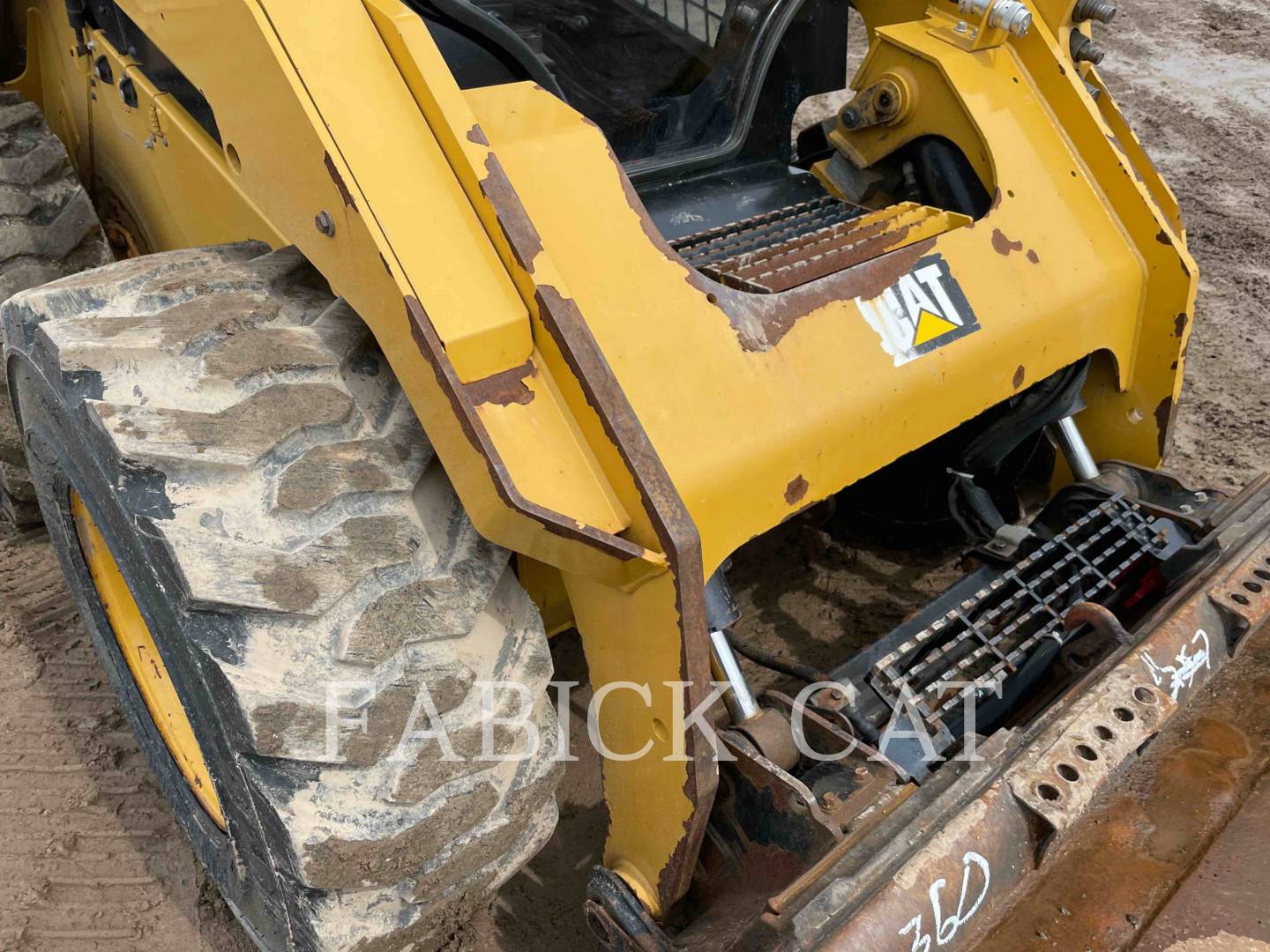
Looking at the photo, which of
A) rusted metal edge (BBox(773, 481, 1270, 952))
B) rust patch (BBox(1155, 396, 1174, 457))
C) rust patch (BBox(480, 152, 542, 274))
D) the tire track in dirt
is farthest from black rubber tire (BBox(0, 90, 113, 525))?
rust patch (BBox(1155, 396, 1174, 457))

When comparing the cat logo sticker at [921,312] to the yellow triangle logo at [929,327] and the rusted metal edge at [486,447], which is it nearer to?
the yellow triangle logo at [929,327]

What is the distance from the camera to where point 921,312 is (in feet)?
5.95

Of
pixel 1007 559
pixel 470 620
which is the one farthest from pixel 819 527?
pixel 470 620

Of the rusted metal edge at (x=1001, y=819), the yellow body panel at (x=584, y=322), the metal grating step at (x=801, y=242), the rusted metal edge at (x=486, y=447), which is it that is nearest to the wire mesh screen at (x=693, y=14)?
the metal grating step at (x=801, y=242)

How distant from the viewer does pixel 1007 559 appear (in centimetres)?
212

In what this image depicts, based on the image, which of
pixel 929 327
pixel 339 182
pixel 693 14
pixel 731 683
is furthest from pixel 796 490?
pixel 693 14

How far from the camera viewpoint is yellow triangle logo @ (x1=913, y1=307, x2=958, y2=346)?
1.79 meters

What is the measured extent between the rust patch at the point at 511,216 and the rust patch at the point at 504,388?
0.44ft

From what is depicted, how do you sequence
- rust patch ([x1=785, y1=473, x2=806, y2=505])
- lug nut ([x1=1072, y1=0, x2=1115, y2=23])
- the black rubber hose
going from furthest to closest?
lug nut ([x1=1072, y1=0, x2=1115, y2=23]) < the black rubber hose < rust patch ([x1=785, y1=473, x2=806, y2=505])

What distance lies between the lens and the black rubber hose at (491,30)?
6.22ft

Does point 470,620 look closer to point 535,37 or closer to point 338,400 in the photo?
point 338,400

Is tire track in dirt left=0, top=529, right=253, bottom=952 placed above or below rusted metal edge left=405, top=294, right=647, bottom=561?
below

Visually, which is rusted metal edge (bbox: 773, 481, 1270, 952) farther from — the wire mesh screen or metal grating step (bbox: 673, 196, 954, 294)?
the wire mesh screen

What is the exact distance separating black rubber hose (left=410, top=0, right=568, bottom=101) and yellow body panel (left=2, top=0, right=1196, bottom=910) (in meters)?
0.40
